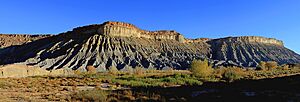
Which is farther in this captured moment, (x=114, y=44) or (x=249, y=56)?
(x=249, y=56)

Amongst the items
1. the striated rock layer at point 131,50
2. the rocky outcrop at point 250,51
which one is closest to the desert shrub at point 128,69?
the striated rock layer at point 131,50

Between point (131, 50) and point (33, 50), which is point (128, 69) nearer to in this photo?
point (131, 50)

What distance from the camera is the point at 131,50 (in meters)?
130

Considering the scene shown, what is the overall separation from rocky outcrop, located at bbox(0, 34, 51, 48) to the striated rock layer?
13.8 meters

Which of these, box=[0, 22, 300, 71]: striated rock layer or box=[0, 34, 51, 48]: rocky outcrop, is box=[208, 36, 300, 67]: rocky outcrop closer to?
box=[0, 22, 300, 71]: striated rock layer

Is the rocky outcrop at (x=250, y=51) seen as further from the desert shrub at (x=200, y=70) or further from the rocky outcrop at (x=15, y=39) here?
the desert shrub at (x=200, y=70)

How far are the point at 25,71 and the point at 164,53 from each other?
7938cm

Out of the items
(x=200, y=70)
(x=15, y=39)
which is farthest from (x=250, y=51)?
(x=200, y=70)

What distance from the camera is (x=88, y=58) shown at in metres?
120

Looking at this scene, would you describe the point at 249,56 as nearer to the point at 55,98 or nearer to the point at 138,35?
the point at 138,35

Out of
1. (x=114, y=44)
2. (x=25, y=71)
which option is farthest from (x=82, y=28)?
(x=25, y=71)

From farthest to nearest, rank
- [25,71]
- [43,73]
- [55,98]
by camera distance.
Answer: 1. [43,73]
2. [25,71]
3. [55,98]

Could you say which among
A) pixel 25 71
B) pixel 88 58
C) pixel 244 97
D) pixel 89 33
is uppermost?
pixel 89 33

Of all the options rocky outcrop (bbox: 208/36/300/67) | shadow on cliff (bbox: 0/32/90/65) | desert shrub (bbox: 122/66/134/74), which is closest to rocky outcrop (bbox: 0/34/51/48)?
shadow on cliff (bbox: 0/32/90/65)
